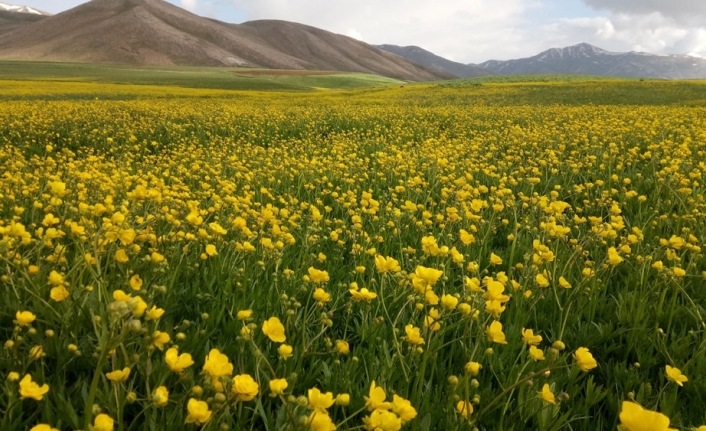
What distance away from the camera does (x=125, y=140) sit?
29.2ft

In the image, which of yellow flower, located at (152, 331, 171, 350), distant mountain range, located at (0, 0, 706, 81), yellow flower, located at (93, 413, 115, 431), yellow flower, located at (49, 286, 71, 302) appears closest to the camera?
yellow flower, located at (93, 413, 115, 431)

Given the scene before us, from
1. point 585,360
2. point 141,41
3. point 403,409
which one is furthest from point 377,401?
point 141,41

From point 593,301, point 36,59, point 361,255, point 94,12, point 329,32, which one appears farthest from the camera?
point 329,32

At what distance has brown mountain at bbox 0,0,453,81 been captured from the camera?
297 feet

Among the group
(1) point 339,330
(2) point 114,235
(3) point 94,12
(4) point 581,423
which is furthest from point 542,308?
(3) point 94,12

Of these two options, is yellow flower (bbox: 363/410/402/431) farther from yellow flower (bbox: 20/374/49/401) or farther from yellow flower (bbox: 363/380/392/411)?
yellow flower (bbox: 20/374/49/401)

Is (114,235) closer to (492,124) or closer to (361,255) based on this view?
(361,255)

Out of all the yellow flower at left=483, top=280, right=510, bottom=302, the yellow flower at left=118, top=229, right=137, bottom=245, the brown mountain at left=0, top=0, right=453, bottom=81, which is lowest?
the yellow flower at left=483, top=280, right=510, bottom=302

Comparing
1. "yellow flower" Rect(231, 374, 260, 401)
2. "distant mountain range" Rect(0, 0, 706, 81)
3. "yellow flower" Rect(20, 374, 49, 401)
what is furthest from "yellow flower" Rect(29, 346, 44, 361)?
"distant mountain range" Rect(0, 0, 706, 81)

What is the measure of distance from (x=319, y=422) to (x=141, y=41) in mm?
113764

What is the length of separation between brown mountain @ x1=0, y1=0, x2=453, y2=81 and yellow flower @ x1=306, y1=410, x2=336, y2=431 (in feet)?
341

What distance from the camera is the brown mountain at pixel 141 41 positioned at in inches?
3568

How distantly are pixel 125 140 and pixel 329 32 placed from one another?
173 meters

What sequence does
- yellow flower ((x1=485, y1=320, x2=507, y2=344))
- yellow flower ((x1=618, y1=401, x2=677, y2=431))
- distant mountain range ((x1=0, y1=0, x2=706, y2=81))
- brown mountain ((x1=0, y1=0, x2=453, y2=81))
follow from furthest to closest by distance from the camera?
A: distant mountain range ((x1=0, y1=0, x2=706, y2=81)) < brown mountain ((x1=0, y1=0, x2=453, y2=81)) < yellow flower ((x1=485, y1=320, x2=507, y2=344)) < yellow flower ((x1=618, y1=401, x2=677, y2=431))
